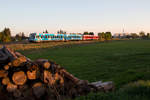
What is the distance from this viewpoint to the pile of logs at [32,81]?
4992 mm

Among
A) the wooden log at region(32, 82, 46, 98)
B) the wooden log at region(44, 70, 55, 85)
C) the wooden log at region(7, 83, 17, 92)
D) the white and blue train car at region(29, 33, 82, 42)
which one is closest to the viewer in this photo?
the wooden log at region(7, 83, 17, 92)

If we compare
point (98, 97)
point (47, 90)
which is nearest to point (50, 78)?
point (47, 90)

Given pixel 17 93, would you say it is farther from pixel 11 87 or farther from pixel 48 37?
pixel 48 37

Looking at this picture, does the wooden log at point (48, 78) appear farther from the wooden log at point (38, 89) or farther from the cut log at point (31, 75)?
the cut log at point (31, 75)

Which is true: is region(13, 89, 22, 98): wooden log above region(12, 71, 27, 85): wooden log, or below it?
below

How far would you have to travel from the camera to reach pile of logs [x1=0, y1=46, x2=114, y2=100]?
4.99m

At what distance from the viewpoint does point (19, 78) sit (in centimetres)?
504

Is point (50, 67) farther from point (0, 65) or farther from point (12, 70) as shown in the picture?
point (0, 65)

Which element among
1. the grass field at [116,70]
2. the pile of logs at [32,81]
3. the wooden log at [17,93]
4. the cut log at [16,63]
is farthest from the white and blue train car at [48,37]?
the wooden log at [17,93]

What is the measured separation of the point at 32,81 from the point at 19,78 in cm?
42

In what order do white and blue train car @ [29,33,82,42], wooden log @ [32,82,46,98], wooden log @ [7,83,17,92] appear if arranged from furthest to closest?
1. white and blue train car @ [29,33,82,42]
2. wooden log @ [32,82,46,98]
3. wooden log @ [7,83,17,92]

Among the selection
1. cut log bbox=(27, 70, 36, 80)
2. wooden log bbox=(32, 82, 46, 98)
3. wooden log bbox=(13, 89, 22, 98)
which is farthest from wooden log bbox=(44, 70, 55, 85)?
wooden log bbox=(13, 89, 22, 98)

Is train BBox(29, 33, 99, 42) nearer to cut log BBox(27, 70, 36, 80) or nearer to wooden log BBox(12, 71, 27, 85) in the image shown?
cut log BBox(27, 70, 36, 80)

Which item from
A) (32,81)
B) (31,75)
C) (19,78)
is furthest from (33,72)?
(19,78)
